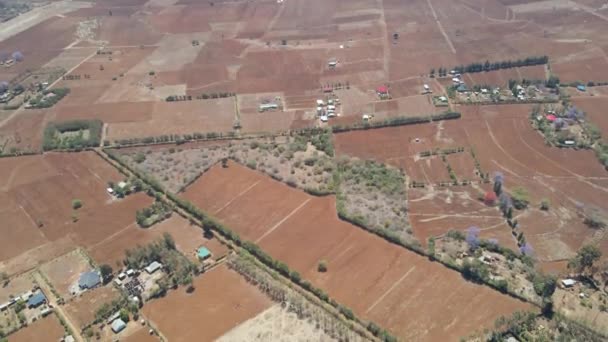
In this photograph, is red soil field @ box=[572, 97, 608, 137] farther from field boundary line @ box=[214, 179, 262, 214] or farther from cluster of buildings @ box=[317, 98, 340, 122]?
field boundary line @ box=[214, 179, 262, 214]

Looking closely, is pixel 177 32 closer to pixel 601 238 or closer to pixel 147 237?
pixel 147 237

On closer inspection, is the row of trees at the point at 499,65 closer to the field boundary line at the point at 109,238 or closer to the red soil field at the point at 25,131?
the field boundary line at the point at 109,238

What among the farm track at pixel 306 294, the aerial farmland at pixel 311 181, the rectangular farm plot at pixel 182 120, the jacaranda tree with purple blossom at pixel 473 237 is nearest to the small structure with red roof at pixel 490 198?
the aerial farmland at pixel 311 181

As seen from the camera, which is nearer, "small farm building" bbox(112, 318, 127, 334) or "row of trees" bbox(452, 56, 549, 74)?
"small farm building" bbox(112, 318, 127, 334)

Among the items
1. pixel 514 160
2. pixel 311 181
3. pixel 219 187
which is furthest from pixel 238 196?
pixel 514 160

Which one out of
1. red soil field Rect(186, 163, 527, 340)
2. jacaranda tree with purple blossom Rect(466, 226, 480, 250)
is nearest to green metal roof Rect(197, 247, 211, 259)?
red soil field Rect(186, 163, 527, 340)

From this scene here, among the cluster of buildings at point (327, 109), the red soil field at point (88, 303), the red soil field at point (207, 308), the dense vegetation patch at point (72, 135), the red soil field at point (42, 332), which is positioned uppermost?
the dense vegetation patch at point (72, 135)

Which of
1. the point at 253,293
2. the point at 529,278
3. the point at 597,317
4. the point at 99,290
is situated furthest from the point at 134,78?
the point at 597,317
